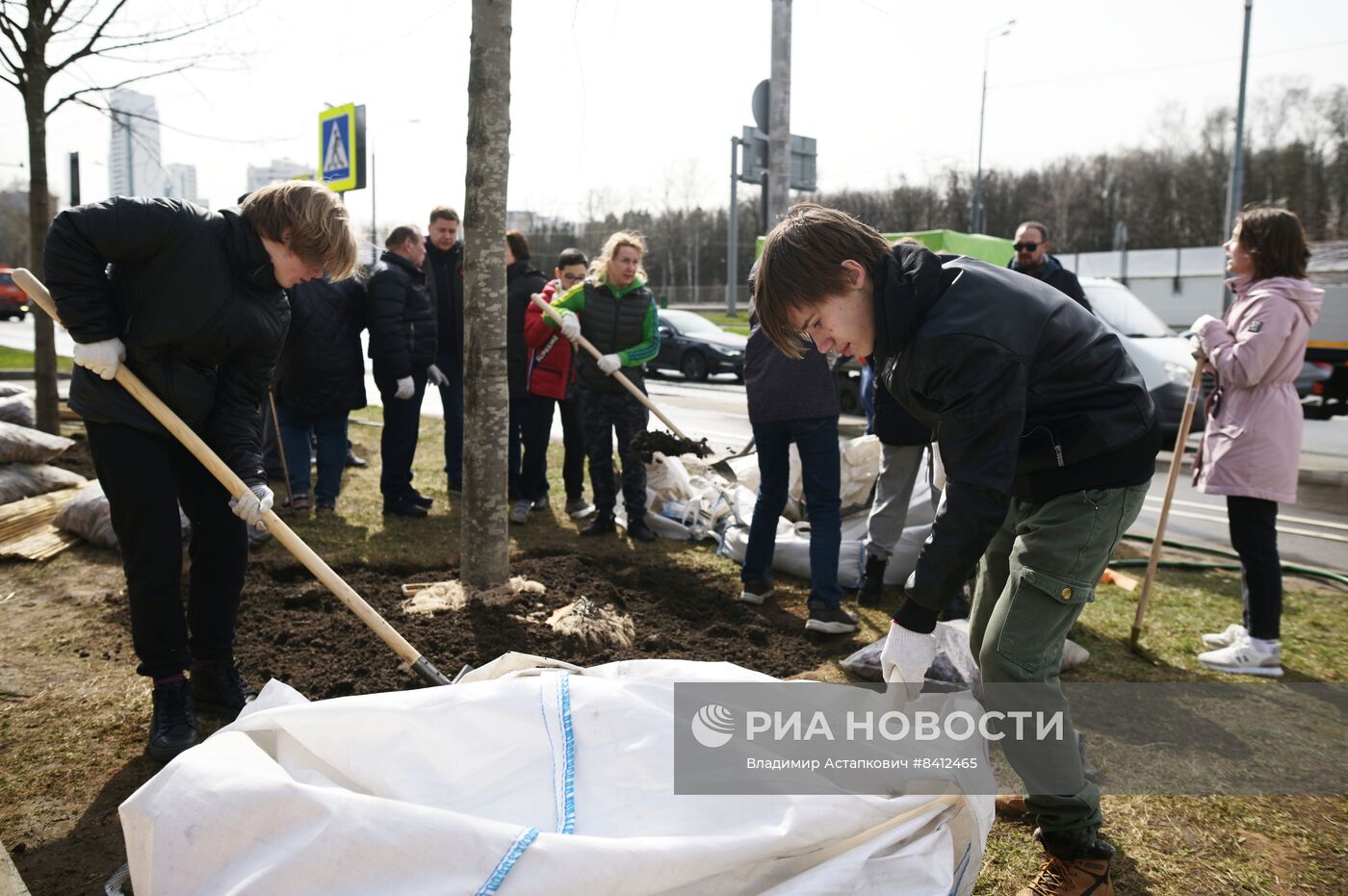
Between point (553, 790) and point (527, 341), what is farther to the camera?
point (527, 341)

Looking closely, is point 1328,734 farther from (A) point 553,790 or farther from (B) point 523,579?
(B) point 523,579

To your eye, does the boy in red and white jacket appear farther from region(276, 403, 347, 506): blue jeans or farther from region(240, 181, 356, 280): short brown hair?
region(240, 181, 356, 280): short brown hair

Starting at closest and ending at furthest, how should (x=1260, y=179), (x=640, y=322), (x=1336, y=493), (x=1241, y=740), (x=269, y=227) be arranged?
(x=269, y=227), (x=1241, y=740), (x=640, y=322), (x=1336, y=493), (x=1260, y=179)

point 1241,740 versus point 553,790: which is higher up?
point 553,790

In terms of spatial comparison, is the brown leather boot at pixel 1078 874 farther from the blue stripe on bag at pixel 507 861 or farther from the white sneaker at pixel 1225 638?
the white sneaker at pixel 1225 638

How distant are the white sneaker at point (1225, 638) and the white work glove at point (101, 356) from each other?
427cm

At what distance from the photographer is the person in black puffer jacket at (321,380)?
582cm

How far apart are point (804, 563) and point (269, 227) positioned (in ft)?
10.0

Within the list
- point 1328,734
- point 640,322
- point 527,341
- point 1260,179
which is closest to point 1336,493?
point 1328,734

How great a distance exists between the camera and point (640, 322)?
19.1ft

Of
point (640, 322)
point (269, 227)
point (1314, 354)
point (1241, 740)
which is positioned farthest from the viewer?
point (1314, 354)

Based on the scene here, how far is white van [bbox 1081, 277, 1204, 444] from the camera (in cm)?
959

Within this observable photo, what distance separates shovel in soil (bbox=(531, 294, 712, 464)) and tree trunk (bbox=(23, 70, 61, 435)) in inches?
150

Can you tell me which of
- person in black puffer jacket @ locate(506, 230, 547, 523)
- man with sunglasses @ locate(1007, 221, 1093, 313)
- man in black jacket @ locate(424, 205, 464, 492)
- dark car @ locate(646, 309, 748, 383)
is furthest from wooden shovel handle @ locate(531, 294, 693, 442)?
dark car @ locate(646, 309, 748, 383)
